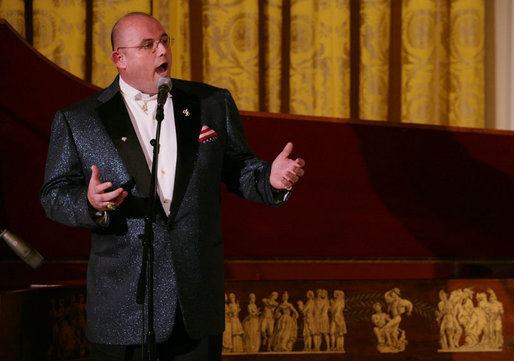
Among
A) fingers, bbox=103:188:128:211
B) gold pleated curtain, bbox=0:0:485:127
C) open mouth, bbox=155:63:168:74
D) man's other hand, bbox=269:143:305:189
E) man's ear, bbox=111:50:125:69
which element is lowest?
fingers, bbox=103:188:128:211

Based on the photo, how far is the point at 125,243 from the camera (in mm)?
1477

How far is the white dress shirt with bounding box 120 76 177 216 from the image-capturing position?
153 cm

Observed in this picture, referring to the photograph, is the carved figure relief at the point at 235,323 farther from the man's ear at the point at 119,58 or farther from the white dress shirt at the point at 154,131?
the man's ear at the point at 119,58

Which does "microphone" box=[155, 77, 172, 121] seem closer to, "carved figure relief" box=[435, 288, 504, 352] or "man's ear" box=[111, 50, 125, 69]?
"man's ear" box=[111, 50, 125, 69]

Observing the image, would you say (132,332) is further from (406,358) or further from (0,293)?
(406,358)

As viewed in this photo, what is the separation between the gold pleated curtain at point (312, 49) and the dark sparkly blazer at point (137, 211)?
89.7 inches

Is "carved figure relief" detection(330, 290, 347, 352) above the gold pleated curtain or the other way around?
the other way around

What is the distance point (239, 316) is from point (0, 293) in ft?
2.95

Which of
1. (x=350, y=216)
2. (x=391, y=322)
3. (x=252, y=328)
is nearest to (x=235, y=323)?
(x=252, y=328)

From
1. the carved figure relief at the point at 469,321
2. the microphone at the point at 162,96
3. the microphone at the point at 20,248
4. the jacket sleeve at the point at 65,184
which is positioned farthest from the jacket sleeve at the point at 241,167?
the carved figure relief at the point at 469,321

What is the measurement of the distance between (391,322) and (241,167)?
3.78 feet

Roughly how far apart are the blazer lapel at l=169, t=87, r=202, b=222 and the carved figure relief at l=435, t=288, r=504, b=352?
4.55 feet

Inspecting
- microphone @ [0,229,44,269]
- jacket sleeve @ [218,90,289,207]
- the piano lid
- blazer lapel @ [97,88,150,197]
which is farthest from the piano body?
blazer lapel @ [97,88,150,197]

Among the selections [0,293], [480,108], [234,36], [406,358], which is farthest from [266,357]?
[480,108]
